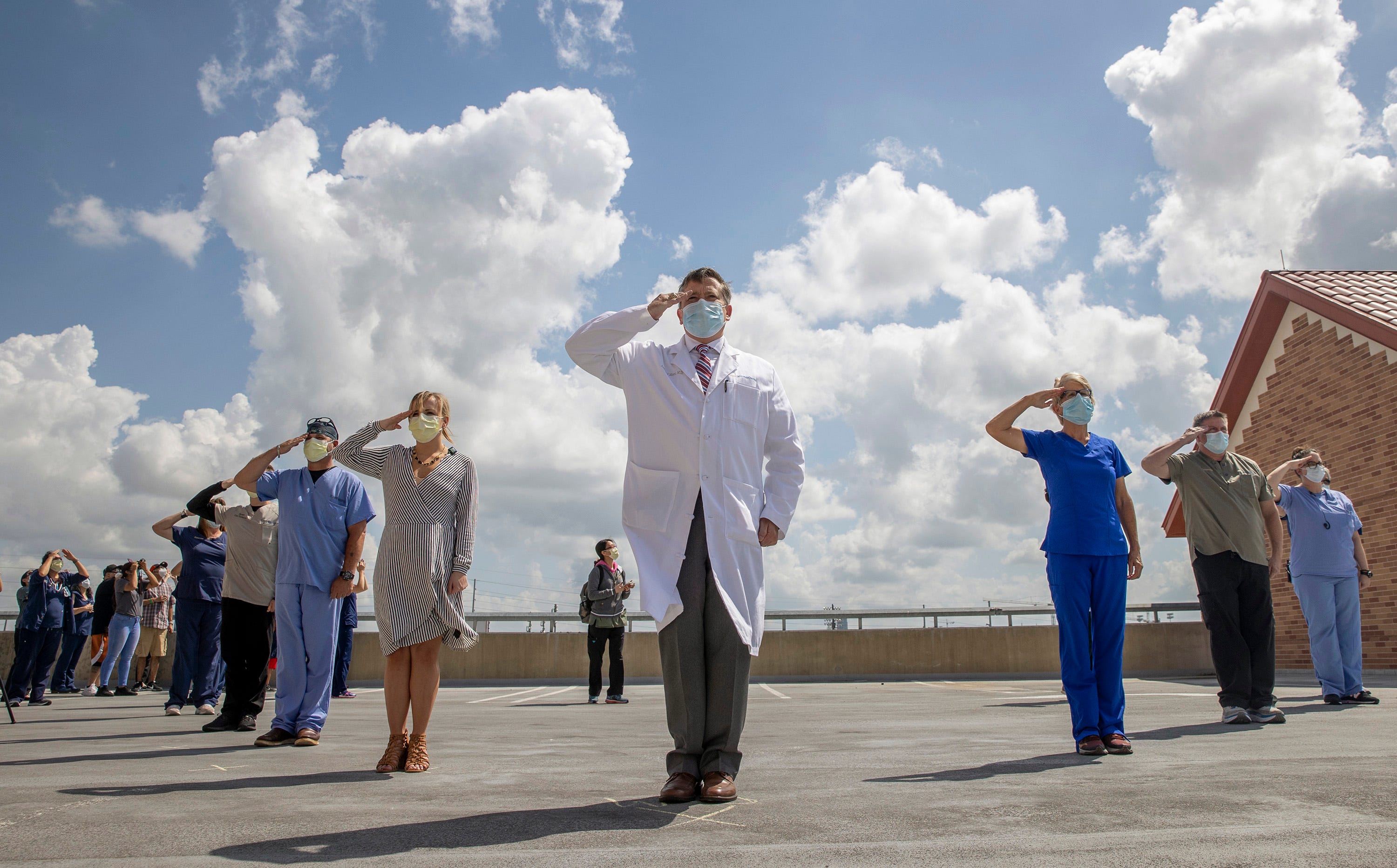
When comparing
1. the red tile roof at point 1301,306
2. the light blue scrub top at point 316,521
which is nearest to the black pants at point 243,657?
the light blue scrub top at point 316,521

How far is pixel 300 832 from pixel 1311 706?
790cm

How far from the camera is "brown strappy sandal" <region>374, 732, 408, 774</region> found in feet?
14.1

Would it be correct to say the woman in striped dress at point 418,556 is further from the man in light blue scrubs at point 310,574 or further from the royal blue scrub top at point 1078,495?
the royal blue scrub top at point 1078,495

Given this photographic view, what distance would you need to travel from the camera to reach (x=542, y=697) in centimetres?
1216

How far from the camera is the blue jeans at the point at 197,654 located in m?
8.93

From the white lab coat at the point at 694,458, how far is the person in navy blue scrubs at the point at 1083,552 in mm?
1763

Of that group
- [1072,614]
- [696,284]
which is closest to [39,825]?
[696,284]

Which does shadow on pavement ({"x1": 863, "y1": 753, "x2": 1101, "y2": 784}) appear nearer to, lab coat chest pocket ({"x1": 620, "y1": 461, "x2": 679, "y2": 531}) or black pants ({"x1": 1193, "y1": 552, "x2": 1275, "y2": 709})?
lab coat chest pocket ({"x1": 620, "y1": 461, "x2": 679, "y2": 531})

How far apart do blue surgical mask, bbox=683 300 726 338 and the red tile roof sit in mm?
11408

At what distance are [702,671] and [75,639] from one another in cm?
1493

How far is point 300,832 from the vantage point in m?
2.83

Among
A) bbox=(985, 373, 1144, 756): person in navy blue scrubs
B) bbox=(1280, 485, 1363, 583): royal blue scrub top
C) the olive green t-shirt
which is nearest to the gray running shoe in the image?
the olive green t-shirt

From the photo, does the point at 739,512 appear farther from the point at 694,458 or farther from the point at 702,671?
the point at 702,671

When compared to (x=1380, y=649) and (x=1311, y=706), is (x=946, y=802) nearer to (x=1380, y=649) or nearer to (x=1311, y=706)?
(x=1311, y=706)
